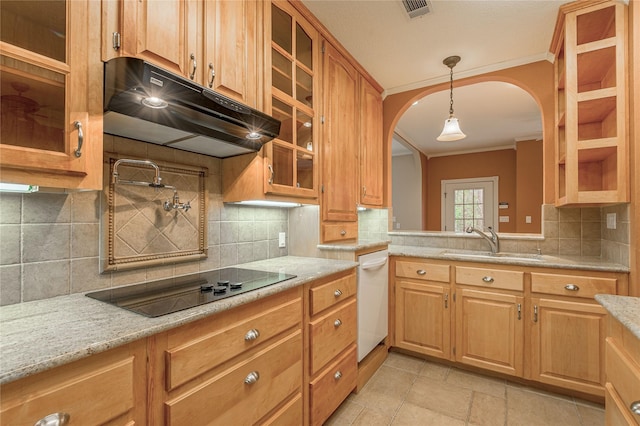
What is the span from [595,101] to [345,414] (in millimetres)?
2528

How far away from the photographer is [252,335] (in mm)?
1185

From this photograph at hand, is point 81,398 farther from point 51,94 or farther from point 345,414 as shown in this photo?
point 345,414

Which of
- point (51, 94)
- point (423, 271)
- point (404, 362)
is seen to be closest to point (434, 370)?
point (404, 362)

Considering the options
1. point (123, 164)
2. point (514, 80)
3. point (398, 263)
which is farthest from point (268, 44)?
point (514, 80)


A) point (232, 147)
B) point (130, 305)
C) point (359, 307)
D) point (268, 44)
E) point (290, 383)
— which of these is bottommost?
point (290, 383)

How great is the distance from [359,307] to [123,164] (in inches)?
64.3

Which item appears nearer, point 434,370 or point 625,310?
point 625,310

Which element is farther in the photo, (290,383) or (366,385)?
(366,385)

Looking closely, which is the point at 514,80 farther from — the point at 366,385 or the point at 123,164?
the point at 123,164

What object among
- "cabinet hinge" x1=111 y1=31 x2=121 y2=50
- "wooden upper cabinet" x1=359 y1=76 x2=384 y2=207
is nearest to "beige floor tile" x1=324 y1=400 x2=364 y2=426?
"wooden upper cabinet" x1=359 y1=76 x2=384 y2=207

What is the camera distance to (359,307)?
6.79 ft

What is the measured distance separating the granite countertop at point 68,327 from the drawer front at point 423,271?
5.22 feet

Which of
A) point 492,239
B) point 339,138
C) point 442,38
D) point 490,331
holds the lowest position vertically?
point 490,331

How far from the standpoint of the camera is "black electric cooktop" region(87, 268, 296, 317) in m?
1.04
